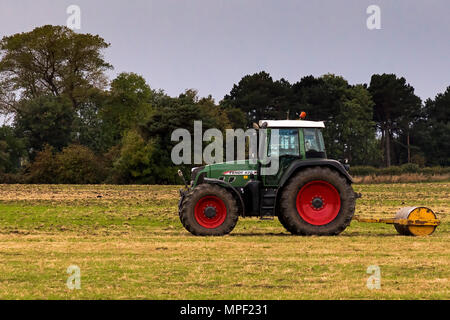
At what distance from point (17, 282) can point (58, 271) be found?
1.22m

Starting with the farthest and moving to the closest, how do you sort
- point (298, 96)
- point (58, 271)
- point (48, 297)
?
point (298, 96)
point (58, 271)
point (48, 297)

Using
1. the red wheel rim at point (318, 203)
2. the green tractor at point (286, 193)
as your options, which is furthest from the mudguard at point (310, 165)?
the red wheel rim at point (318, 203)

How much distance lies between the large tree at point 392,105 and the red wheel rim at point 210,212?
100571 mm

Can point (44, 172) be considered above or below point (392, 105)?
below

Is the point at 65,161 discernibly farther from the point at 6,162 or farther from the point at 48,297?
the point at 48,297

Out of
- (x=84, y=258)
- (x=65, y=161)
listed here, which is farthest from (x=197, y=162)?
(x=84, y=258)

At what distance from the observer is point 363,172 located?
86.7 metres

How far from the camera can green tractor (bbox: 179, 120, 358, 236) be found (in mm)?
19578

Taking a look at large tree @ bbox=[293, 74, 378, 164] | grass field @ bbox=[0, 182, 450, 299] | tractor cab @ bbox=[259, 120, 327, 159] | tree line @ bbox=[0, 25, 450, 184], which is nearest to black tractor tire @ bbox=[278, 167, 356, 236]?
grass field @ bbox=[0, 182, 450, 299]

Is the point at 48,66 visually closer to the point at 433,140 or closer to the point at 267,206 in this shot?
the point at 433,140

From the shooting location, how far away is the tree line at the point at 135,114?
77.1 meters

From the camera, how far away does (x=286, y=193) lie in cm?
1950

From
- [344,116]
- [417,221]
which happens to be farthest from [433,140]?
[417,221]

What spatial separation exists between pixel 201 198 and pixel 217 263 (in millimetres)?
5222
